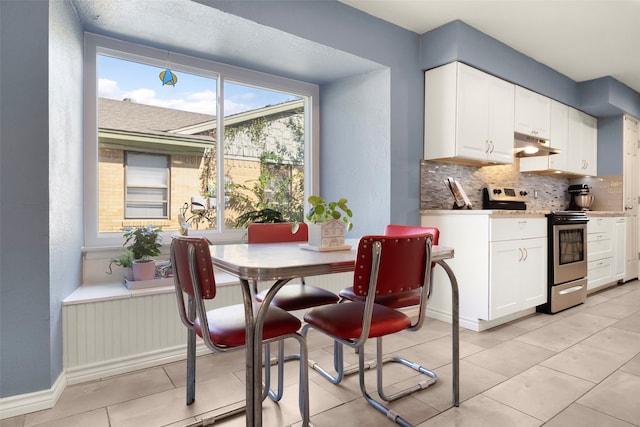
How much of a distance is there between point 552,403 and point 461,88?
2.46 m

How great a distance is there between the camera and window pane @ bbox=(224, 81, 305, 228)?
10.9 feet

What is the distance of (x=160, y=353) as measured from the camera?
236 cm

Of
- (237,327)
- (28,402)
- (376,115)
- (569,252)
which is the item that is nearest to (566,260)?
(569,252)

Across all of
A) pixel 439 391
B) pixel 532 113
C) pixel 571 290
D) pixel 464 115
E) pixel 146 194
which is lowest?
pixel 439 391

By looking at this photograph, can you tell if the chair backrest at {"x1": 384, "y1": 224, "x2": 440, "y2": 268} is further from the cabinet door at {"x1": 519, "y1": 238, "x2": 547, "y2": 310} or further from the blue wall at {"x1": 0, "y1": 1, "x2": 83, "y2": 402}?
the blue wall at {"x1": 0, "y1": 1, "x2": 83, "y2": 402}

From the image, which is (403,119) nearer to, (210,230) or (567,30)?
(567,30)

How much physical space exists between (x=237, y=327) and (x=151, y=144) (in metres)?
2.05

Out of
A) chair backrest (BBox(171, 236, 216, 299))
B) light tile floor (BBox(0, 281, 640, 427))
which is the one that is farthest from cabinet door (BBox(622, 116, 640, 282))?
chair backrest (BBox(171, 236, 216, 299))

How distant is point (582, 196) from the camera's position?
5156 mm

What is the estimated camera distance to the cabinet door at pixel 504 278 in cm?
295

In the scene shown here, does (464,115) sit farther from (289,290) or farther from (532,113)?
(289,290)

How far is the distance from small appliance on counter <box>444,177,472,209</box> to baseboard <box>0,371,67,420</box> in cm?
329

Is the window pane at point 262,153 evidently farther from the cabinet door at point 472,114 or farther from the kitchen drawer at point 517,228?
the kitchen drawer at point 517,228

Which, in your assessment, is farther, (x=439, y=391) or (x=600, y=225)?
(x=600, y=225)
